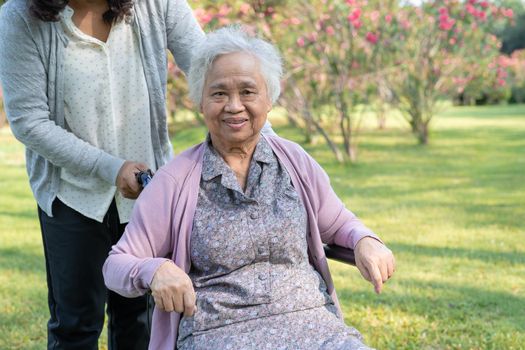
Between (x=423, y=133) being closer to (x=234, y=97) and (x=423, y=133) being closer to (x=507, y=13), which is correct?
(x=507, y=13)

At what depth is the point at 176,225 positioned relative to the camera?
2.27 m

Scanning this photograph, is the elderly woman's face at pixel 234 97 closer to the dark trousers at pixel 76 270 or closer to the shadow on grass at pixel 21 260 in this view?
the dark trousers at pixel 76 270

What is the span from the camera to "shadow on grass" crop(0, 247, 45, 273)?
5.90 metres

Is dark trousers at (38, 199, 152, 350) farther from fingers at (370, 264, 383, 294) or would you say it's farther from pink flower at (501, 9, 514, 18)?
pink flower at (501, 9, 514, 18)

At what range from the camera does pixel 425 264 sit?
5.68 m

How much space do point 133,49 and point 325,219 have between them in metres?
0.89

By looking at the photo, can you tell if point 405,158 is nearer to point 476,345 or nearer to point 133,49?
point 476,345

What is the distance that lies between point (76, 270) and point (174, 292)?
85cm

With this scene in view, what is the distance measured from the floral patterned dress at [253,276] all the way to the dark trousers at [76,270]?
515 millimetres

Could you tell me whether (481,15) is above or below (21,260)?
above

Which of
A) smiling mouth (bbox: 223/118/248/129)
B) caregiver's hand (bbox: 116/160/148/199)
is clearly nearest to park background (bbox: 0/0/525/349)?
caregiver's hand (bbox: 116/160/148/199)

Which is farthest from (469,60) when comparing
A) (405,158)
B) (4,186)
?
(4,186)

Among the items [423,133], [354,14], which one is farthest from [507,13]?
[354,14]

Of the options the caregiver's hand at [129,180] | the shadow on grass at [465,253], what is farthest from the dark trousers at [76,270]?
the shadow on grass at [465,253]
